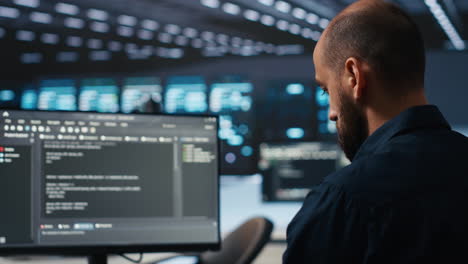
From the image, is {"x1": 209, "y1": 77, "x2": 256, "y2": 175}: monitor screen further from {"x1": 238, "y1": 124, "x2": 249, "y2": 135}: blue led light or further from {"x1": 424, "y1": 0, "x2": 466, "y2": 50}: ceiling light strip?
{"x1": 424, "y1": 0, "x2": 466, "y2": 50}: ceiling light strip

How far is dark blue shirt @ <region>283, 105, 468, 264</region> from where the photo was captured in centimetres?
78

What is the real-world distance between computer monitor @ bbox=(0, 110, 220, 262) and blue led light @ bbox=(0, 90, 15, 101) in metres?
2.68

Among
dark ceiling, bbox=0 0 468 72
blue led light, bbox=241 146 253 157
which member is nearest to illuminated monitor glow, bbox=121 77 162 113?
dark ceiling, bbox=0 0 468 72

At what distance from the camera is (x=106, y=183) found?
4.85 feet

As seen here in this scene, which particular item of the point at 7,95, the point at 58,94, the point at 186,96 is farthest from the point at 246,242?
the point at 7,95

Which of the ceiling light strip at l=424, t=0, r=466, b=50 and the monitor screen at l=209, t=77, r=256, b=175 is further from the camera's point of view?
the ceiling light strip at l=424, t=0, r=466, b=50

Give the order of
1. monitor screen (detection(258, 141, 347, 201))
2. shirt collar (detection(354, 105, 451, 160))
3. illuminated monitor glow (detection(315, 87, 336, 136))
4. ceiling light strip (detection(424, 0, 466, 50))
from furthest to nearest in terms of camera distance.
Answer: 1. ceiling light strip (detection(424, 0, 466, 50))
2. illuminated monitor glow (detection(315, 87, 336, 136))
3. monitor screen (detection(258, 141, 347, 201))
4. shirt collar (detection(354, 105, 451, 160))

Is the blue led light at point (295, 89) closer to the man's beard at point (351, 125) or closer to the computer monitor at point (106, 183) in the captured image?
the computer monitor at point (106, 183)

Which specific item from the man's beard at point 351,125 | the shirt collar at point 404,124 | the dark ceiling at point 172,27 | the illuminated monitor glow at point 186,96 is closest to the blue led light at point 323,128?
the dark ceiling at point 172,27

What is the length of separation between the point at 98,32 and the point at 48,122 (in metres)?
2.84

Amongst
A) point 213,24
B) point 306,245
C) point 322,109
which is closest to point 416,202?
point 306,245

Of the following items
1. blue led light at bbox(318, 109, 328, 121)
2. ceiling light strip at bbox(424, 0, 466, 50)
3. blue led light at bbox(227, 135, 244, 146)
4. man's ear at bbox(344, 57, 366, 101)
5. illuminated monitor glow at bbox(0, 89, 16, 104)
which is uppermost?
ceiling light strip at bbox(424, 0, 466, 50)

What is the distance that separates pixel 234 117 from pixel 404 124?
8.12ft

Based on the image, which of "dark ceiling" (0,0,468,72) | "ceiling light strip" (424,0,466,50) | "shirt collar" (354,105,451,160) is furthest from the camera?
"dark ceiling" (0,0,468,72)
